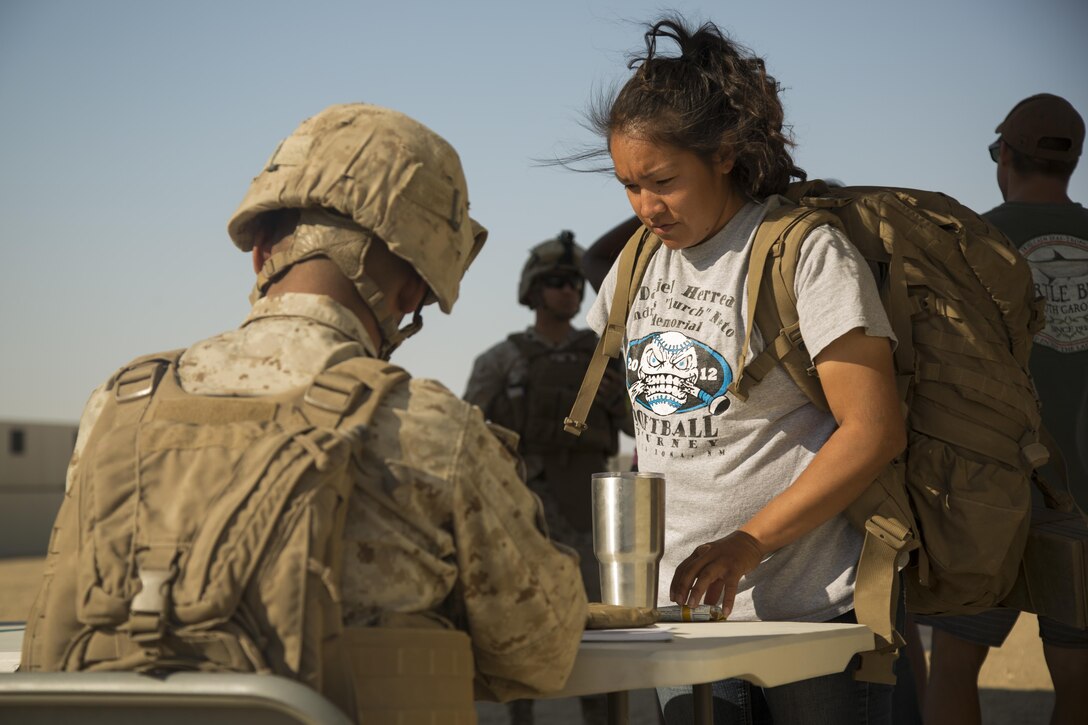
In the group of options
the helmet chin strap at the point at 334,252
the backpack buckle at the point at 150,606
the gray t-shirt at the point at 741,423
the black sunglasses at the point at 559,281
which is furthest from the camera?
the black sunglasses at the point at 559,281

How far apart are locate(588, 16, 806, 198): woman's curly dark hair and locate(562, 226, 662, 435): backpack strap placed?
0.91 ft

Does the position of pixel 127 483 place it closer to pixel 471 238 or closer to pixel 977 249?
pixel 471 238

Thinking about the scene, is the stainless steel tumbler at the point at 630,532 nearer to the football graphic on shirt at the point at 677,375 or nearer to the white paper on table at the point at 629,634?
the white paper on table at the point at 629,634

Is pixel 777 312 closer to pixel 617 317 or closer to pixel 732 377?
pixel 732 377

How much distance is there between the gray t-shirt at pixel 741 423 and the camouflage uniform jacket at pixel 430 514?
0.80 m

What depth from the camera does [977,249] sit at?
113 inches

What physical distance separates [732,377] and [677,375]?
134mm

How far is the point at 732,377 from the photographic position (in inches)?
105

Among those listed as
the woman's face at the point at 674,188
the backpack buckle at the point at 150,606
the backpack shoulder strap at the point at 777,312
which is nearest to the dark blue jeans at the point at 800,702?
the backpack shoulder strap at the point at 777,312

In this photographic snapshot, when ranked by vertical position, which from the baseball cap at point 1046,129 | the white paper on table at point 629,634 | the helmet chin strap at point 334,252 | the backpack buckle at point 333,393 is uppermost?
the baseball cap at point 1046,129

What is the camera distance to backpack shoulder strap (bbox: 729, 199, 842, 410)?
264 cm

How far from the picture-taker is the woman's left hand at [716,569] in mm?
2502

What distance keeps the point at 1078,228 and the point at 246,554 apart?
3.34 meters

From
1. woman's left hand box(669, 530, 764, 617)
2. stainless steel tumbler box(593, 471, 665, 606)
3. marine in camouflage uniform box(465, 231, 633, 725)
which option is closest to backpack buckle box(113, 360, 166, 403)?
stainless steel tumbler box(593, 471, 665, 606)
